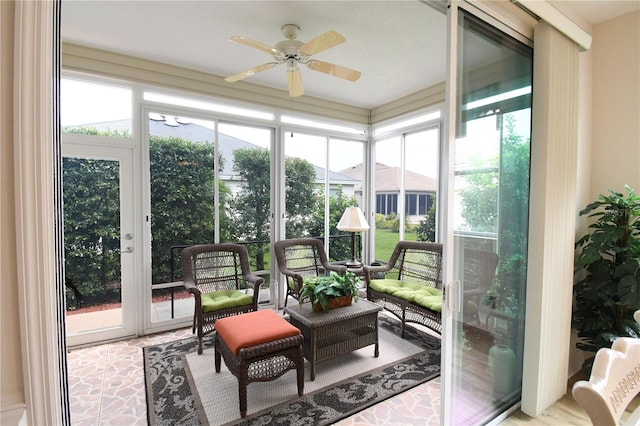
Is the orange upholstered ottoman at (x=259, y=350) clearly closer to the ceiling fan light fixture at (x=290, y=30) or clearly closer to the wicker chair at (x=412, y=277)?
the wicker chair at (x=412, y=277)

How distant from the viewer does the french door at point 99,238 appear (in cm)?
309

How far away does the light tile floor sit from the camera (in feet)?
6.81

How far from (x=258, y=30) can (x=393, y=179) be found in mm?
2907

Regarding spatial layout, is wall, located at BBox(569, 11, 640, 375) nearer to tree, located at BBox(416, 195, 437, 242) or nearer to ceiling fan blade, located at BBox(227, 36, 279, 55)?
tree, located at BBox(416, 195, 437, 242)

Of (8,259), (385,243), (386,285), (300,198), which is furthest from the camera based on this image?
(385,243)

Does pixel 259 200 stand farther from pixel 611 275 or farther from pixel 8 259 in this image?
pixel 611 275

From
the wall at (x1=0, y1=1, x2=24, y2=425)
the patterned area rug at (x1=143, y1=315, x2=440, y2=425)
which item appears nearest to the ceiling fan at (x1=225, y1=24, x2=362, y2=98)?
the wall at (x1=0, y1=1, x2=24, y2=425)

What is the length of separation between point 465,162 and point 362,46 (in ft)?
6.11

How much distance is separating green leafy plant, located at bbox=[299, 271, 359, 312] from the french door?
79.3 inches

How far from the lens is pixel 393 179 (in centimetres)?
483

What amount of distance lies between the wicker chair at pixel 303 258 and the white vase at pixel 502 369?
2.17 metres

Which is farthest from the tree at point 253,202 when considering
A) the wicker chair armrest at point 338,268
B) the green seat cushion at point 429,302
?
the green seat cushion at point 429,302

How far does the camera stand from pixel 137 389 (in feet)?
7.89

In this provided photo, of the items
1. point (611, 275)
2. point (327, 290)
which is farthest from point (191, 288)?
point (611, 275)
